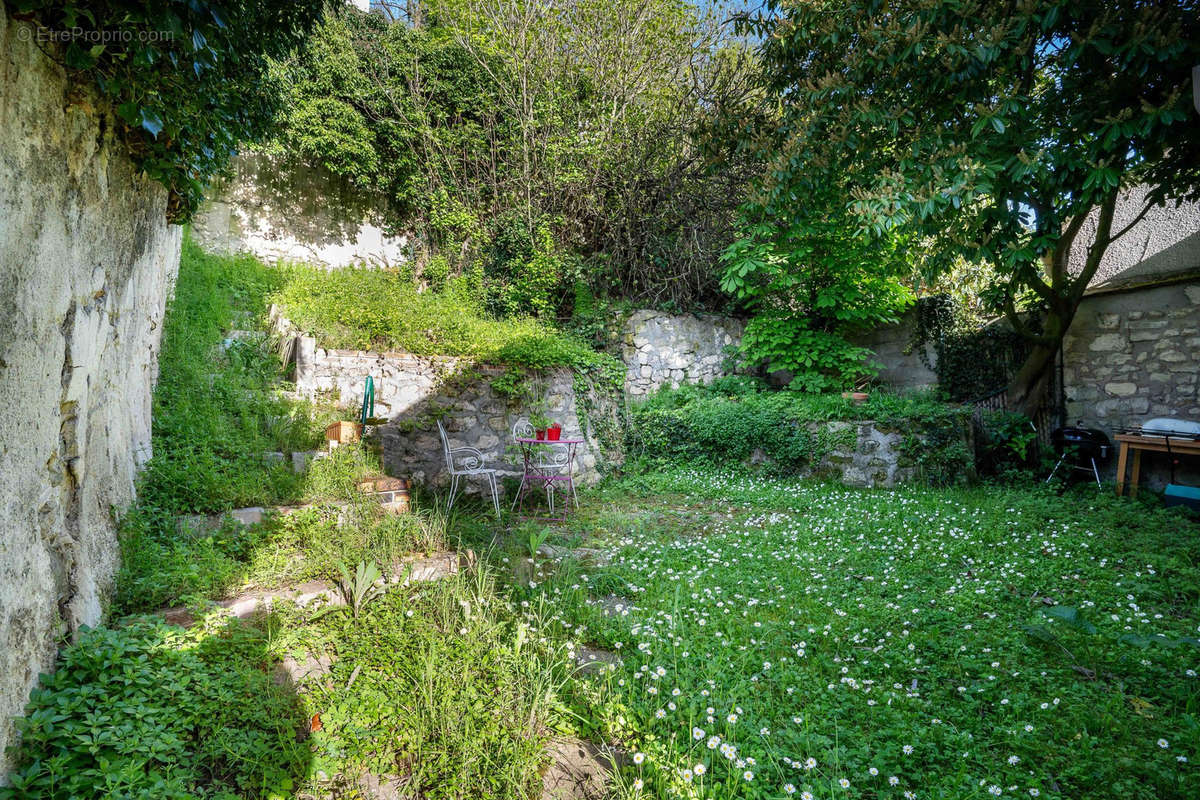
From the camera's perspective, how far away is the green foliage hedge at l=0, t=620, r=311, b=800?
1.52 meters

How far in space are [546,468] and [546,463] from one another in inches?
20.9

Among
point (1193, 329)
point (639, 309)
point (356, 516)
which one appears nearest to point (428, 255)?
point (639, 309)

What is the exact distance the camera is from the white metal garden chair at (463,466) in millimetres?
4836

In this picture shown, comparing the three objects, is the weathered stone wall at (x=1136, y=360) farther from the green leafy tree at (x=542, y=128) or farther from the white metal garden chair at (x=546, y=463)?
the white metal garden chair at (x=546, y=463)

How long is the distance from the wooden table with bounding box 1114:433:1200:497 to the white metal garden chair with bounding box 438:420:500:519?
21.8 feet

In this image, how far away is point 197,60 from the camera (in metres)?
2.05

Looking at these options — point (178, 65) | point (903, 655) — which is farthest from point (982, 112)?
point (178, 65)

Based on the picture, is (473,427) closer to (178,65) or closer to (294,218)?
(178,65)

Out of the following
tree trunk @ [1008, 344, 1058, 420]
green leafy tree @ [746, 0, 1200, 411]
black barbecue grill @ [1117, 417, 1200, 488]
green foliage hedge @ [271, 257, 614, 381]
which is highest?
green leafy tree @ [746, 0, 1200, 411]

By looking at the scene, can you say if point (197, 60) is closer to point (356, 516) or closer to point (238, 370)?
point (356, 516)

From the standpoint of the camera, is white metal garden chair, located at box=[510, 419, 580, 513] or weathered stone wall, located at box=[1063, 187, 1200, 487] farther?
weathered stone wall, located at box=[1063, 187, 1200, 487]

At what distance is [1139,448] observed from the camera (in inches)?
220

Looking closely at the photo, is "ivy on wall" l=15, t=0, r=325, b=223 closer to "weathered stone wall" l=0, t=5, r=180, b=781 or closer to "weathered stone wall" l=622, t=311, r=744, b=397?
"weathered stone wall" l=0, t=5, r=180, b=781

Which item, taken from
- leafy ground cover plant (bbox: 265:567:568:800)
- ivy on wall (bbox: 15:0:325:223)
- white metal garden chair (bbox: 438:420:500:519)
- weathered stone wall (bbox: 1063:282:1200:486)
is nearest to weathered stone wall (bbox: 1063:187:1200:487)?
weathered stone wall (bbox: 1063:282:1200:486)
